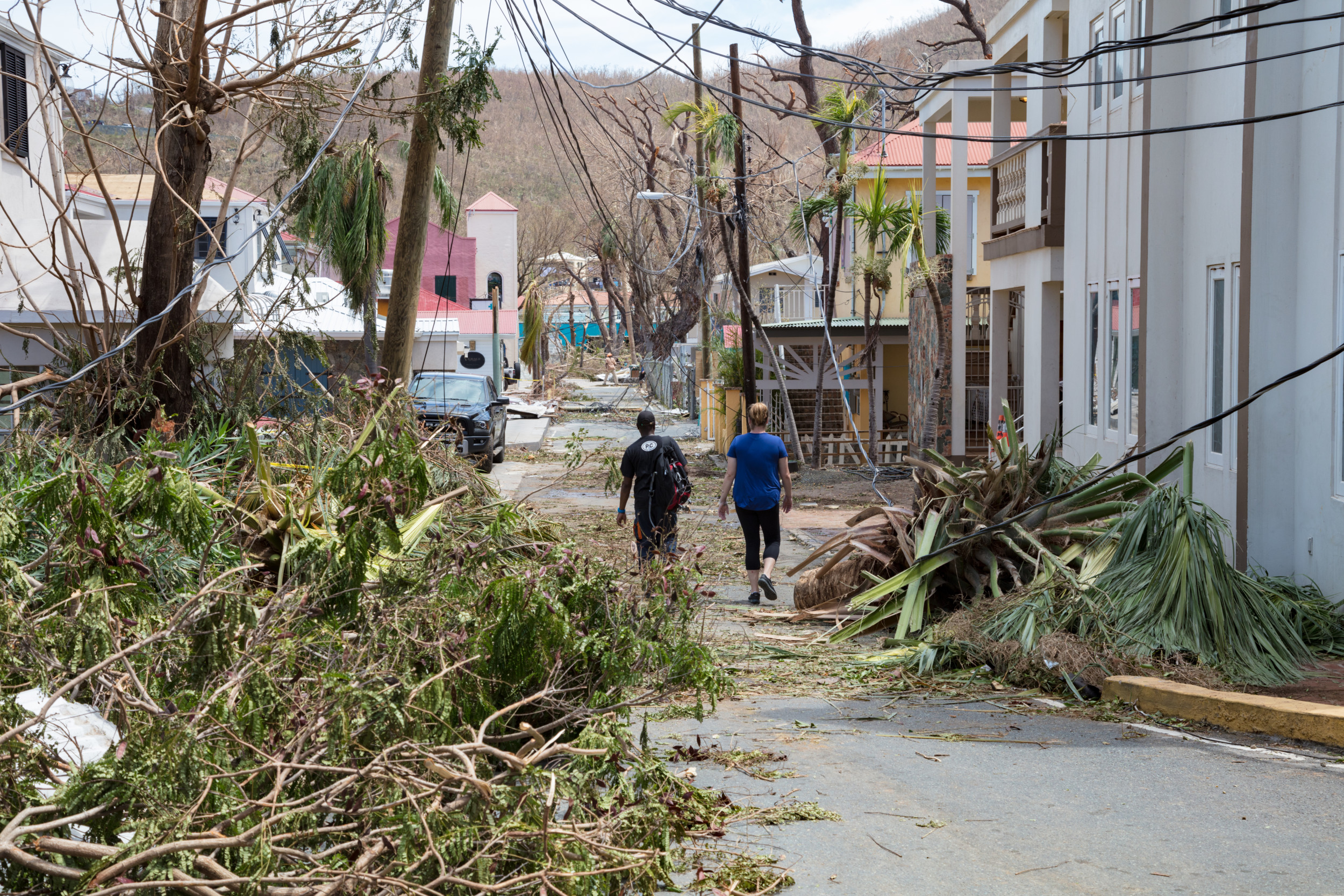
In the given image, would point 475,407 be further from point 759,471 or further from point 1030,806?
point 1030,806

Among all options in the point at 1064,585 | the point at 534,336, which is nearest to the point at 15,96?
the point at 1064,585

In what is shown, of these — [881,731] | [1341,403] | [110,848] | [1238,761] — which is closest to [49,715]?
[110,848]

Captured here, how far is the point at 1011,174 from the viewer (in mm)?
17156

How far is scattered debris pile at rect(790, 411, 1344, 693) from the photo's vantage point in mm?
7594

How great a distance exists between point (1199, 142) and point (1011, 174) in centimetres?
621

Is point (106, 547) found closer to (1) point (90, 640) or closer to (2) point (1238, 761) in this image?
(1) point (90, 640)

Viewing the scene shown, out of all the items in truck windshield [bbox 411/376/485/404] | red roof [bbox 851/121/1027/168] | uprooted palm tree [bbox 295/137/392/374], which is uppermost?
red roof [bbox 851/121/1027/168]

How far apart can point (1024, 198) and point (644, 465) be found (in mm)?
8463

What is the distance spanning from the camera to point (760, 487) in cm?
1092

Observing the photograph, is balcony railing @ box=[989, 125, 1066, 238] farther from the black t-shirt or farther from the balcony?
the black t-shirt

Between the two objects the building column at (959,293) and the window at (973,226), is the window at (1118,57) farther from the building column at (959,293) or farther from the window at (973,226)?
the window at (973,226)

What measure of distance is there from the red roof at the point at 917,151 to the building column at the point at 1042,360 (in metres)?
11.1

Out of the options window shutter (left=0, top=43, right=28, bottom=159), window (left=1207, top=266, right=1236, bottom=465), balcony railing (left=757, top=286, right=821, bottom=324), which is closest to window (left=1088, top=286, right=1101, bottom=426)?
window (left=1207, top=266, right=1236, bottom=465)

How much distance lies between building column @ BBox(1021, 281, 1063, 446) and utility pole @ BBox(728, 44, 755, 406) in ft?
20.2
